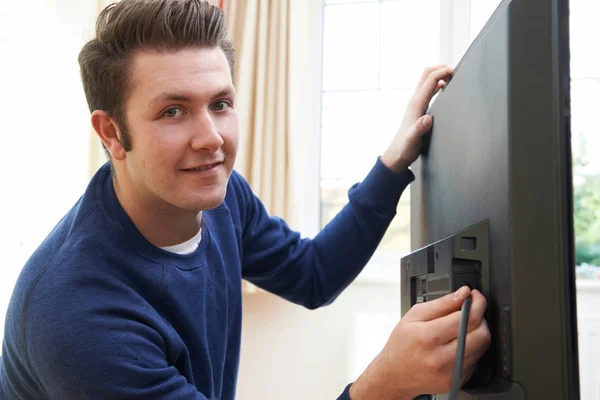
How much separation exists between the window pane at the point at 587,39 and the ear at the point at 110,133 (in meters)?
2.14

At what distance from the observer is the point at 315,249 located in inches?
51.6

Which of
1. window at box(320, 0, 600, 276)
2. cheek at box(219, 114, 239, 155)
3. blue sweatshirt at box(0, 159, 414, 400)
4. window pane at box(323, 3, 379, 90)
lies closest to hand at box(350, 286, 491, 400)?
blue sweatshirt at box(0, 159, 414, 400)

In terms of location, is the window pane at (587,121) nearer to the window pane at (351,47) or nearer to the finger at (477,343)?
the window pane at (351,47)

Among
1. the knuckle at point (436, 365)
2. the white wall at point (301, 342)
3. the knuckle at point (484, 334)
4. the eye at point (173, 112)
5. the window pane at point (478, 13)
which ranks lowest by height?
the white wall at point (301, 342)

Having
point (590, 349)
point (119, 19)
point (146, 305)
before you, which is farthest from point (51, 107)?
point (590, 349)

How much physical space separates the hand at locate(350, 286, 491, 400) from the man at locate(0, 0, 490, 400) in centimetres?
3

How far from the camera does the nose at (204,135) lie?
0.98 metres

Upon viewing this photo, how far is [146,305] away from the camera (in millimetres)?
958

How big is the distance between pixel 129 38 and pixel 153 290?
40 cm

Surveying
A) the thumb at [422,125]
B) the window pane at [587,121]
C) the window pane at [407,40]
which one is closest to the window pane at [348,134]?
the window pane at [407,40]

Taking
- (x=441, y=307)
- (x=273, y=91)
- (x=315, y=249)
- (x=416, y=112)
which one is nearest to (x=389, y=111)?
(x=273, y=91)

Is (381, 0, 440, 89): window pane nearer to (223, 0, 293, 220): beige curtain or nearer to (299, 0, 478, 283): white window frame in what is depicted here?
(299, 0, 478, 283): white window frame

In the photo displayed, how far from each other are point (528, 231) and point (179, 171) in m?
0.63

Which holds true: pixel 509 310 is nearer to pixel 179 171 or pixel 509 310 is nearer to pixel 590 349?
pixel 179 171
